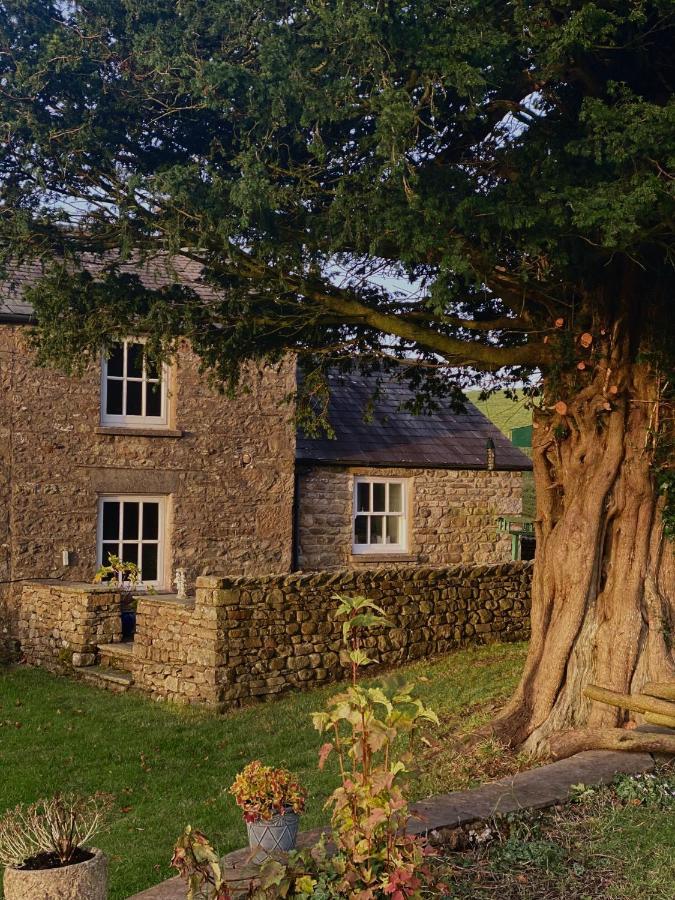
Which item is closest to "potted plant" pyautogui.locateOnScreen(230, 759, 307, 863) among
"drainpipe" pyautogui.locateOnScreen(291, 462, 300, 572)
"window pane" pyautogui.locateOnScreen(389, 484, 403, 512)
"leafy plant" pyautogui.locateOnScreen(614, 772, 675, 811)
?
"leafy plant" pyautogui.locateOnScreen(614, 772, 675, 811)

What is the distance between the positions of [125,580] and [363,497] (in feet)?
15.7

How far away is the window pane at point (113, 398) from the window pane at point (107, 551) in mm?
2201

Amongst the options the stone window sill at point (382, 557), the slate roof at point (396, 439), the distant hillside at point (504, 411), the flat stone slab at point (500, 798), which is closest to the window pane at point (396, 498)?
the slate roof at point (396, 439)

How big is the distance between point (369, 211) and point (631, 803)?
4.63 meters

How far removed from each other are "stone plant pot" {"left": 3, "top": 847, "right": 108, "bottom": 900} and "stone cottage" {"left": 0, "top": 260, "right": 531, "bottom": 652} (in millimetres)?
9790

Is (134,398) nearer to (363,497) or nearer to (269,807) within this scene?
(363,497)

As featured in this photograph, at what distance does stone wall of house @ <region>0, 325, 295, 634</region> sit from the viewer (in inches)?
591

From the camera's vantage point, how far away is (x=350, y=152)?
8.08 metres

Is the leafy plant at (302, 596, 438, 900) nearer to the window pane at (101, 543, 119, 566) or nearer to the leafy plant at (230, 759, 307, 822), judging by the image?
the leafy plant at (230, 759, 307, 822)

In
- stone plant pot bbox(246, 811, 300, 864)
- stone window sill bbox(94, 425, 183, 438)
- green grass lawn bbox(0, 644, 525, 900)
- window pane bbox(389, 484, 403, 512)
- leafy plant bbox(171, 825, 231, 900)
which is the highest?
stone window sill bbox(94, 425, 183, 438)

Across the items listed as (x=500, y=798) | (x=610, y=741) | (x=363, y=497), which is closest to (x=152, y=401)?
(x=363, y=497)

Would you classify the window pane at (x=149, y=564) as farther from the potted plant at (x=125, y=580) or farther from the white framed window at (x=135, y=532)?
the potted plant at (x=125, y=580)

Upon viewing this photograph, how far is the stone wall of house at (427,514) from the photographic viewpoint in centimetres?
1750

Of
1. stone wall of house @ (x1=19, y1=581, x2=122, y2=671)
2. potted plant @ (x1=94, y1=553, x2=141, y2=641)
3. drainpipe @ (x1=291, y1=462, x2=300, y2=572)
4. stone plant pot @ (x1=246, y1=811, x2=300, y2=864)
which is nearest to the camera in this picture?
stone plant pot @ (x1=246, y1=811, x2=300, y2=864)
